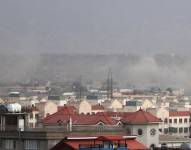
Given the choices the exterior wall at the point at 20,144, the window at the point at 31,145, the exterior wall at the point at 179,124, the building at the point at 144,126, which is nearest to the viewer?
the exterior wall at the point at 20,144

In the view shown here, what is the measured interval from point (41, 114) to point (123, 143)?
55.0 meters

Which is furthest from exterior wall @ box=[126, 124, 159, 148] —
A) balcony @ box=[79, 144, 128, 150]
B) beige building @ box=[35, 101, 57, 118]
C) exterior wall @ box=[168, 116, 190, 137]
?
beige building @ box=[35, 101, 57, 118]

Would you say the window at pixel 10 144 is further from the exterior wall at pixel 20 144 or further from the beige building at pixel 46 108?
the beige building at pixel 46 108

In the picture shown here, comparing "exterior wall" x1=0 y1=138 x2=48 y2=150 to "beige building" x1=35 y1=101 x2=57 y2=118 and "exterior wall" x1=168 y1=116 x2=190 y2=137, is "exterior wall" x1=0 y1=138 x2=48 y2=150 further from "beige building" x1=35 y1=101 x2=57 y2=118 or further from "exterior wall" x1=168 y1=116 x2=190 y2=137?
"beige building" x1=35 y1=101 x2=57 y2=118

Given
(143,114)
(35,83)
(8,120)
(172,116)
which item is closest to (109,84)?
(35,83)

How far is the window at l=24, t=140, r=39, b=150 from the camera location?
2084cm

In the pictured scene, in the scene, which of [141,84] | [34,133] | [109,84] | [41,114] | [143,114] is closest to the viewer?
[34,133]

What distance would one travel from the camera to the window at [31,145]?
20.8 meters

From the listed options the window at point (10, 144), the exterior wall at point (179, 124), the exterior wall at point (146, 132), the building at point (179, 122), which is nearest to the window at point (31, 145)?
the window at point (10, 144)

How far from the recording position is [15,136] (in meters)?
21.3

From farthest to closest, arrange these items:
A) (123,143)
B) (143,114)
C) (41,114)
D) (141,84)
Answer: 1. (141,84)
2. (41,114)
3. (143,114)
4. (123,143)

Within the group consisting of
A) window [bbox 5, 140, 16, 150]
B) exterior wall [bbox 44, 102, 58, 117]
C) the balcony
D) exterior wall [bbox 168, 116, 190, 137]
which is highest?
exterior wall [bbox 44, 102, 58, 117]

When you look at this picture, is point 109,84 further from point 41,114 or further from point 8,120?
point 8,120

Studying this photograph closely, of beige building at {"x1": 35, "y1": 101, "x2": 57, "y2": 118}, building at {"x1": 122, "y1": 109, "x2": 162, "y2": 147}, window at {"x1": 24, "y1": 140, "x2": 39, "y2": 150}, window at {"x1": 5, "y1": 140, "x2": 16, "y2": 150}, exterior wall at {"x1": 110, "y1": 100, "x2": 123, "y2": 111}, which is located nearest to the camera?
window at {"x1": 24, "y1": 140, "x2": 39, "y2": 150}
